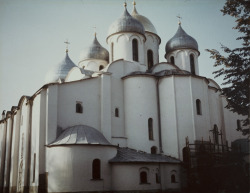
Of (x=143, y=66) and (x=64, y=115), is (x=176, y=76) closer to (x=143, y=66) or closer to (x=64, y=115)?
(x=143, y=66)

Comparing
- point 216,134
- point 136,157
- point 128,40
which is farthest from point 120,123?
point 216,134

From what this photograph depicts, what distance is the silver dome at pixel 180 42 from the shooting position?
29.8 metres

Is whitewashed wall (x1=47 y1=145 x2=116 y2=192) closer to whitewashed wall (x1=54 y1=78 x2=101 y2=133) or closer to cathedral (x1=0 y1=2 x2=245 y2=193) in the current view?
cathedral (x1=0 y1=2 x2=245 y2=193)

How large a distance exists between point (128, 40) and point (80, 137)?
10.9 metres

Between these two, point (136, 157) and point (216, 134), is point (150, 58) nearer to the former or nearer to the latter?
point (216, 134)

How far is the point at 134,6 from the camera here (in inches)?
1264

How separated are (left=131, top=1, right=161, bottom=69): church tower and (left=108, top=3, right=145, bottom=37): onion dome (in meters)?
2.46

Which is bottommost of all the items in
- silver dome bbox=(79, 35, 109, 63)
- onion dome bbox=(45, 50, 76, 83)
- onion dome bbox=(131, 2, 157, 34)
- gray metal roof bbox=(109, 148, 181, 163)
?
gray metal roof bbox=(109, 148, 181, 163)

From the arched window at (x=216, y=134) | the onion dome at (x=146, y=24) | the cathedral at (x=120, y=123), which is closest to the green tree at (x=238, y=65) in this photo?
the cathedral at (x=120, y=123)

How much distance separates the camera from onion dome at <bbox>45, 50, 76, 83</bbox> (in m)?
31.2

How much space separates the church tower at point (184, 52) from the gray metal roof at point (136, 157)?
33.5 ft

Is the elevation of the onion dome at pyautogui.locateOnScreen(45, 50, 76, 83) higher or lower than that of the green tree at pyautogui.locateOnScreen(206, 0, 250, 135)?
higher

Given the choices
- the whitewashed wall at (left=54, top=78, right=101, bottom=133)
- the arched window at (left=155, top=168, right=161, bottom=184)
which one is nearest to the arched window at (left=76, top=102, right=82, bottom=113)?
the whitewashed wall at (left=54, top=78, right=101, bottom=133)

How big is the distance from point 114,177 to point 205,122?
349 inches
